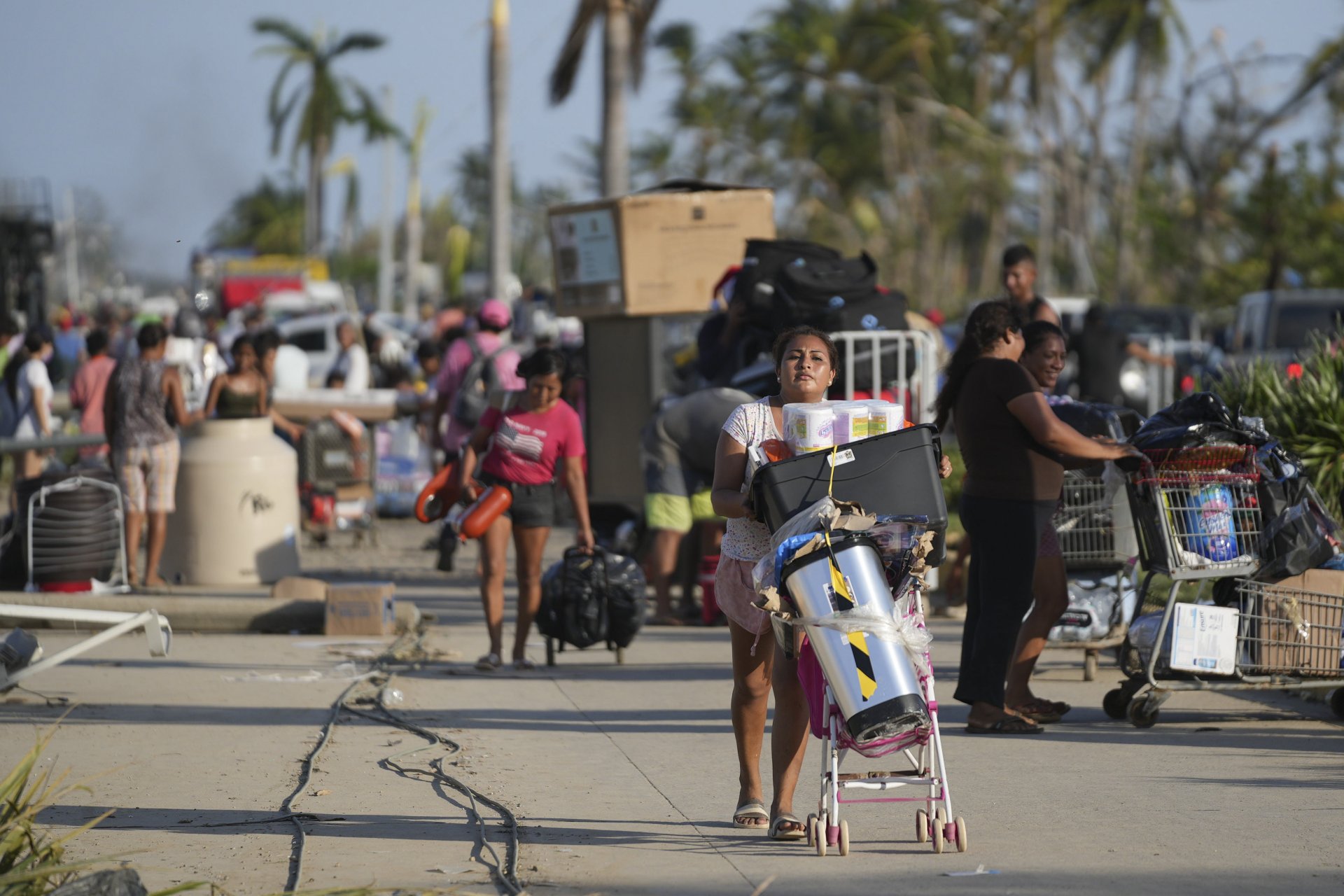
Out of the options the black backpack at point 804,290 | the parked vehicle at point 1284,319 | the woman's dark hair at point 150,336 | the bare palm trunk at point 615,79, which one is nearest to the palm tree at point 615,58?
the bare palm trunk at point 615,79

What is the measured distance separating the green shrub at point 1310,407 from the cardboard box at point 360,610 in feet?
17.4

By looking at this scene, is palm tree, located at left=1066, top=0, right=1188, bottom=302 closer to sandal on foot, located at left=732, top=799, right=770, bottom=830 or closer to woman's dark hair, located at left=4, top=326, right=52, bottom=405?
woman's dark hair, located at left=4, top=326, right=52, bottom=405

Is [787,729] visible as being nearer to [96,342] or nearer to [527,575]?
[527,575]

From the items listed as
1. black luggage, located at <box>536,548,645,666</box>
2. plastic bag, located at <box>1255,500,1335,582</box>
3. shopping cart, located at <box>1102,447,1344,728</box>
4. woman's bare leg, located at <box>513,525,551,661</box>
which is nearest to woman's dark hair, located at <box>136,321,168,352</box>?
woman's bare leg, located at <box>513,525,551,661</box>

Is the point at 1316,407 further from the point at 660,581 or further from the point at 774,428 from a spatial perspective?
the point at 774,428

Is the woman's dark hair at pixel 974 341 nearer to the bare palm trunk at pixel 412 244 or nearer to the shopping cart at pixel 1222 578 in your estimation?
the shopping cart at pixel 1222 578

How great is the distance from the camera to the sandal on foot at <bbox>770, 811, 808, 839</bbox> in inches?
225

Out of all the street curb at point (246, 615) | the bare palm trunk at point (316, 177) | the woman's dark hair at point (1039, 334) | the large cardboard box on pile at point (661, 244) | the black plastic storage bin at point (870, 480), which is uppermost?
the bare palm trunk at point (316, 177)

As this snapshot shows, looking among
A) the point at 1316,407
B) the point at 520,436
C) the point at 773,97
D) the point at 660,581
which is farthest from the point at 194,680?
the point at 773,97

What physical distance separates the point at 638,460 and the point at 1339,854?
8.43 meters

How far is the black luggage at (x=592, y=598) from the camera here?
1001 cm

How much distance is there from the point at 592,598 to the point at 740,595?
14.2ft

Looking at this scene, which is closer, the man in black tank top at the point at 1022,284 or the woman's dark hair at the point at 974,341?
the woman's dark hair at the point at 974,341

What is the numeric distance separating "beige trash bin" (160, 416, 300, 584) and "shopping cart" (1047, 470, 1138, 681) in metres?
7.08
